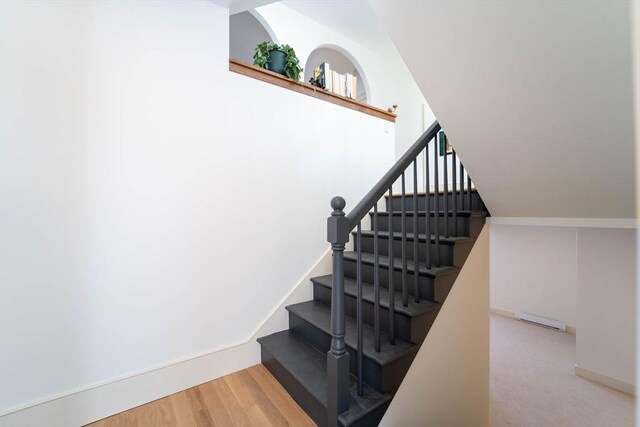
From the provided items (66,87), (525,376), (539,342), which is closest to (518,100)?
(66,87)

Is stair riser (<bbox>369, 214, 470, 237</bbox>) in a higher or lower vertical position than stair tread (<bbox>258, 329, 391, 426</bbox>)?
higher

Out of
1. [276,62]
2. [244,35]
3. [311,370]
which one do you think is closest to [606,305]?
[311,370]

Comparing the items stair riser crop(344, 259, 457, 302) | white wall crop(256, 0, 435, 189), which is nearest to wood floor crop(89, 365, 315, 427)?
stair riser crop(344, 259, 457, 302)

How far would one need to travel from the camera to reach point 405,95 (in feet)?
11.8

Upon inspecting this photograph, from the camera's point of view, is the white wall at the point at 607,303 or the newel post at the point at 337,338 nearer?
the newel post at the point at 337,338

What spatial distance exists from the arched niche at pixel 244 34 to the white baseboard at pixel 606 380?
4.71 meters

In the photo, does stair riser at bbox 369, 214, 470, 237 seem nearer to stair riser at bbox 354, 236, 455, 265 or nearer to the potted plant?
stair riser at bbox 354, 236, 455, 265

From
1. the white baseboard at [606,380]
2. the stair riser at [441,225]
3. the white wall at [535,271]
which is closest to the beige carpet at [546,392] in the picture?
the white baseboard at [606,380]

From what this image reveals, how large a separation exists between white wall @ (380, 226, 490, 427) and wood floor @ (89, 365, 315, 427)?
0.52 metres

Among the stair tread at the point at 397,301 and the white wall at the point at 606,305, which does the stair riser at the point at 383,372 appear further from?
the white wall at the point at 606,305

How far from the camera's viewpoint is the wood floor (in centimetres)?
128

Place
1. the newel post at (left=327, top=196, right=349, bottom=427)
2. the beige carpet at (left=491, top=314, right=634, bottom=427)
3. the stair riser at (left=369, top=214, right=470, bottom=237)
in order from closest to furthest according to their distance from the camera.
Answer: the newel post at (left=327, top=196, right=349, bottom=427), the stair riser at (left=369, top=214, right=470, bottom=237), the beige carpet at (left=491, top=314, right=634, bottom=427)

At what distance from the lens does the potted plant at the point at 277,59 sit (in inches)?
78.5

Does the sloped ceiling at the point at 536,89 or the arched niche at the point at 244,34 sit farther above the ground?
the arched niche at the point at 244,34
